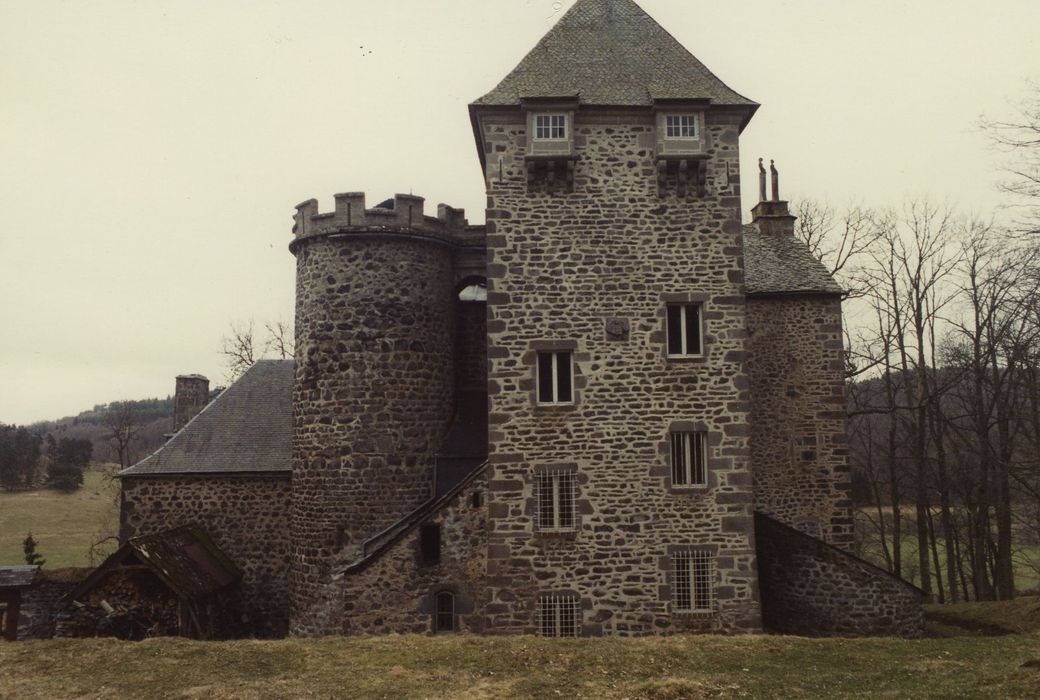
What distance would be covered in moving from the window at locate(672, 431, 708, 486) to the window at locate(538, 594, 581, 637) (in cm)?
311

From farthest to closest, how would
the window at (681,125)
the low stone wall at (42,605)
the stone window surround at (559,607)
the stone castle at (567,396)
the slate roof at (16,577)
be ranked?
1. the low stone wall at (42,605)
2. the slate roof at (16,577)
3. the window at (681,125)
4. the stone castle at (567,396)
5. the stone window surround at (559,607)

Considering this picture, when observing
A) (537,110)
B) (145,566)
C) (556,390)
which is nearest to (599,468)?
(556,390)

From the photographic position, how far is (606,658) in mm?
12328

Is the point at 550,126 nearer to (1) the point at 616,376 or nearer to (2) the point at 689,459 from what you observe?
(1) the point at 616,376

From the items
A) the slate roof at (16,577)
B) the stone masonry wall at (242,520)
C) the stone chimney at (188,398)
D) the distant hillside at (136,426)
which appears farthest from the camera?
the distant hillside at (136,426)

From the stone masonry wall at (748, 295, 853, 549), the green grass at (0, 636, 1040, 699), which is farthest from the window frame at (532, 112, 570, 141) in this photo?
the green grass at (0, 636, 1040, 699)

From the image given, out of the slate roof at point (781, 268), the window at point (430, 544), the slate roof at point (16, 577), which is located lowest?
the slate roof at point (16, 577)

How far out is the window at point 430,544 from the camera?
15805mm

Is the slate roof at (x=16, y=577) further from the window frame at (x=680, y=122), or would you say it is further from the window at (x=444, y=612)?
the window frame at (x=680, y=122)

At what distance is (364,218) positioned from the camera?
60.7 ft

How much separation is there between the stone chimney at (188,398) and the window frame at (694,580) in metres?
18.2

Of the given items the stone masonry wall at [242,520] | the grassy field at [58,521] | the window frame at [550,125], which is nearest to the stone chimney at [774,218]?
the window frame at [550,125]

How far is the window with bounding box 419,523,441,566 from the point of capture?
51.9 feet

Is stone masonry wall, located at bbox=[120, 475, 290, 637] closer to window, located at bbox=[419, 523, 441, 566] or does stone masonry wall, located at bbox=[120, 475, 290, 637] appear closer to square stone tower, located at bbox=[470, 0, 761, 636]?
window, located at bbox=[419, 523, 441, 566]
